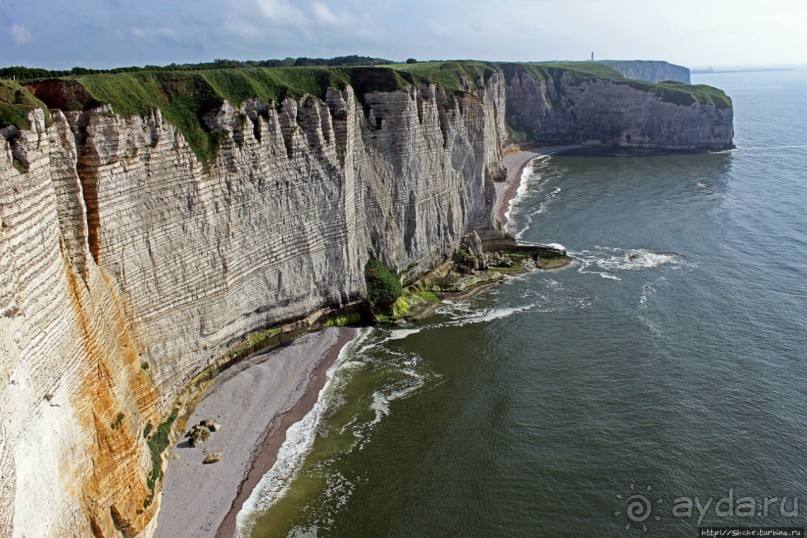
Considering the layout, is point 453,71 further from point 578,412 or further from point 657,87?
point 578,412

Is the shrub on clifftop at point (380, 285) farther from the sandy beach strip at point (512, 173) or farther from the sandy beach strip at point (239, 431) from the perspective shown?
the sandy beach strip at point (512, 173)

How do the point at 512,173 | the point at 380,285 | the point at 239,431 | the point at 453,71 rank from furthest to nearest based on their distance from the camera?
the point at 512,173, the point at 453,71, the point at 380,285, the point at 239,431

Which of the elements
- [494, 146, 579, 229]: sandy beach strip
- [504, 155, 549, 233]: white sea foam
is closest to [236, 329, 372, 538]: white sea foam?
[494, 146, 579, 229]: sandy beach strip

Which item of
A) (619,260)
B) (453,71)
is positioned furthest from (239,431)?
(453,71)

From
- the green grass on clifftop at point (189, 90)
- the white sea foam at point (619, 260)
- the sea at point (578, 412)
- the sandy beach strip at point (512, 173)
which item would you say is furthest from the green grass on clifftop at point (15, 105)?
the sandy beach strip at point (512, 173)

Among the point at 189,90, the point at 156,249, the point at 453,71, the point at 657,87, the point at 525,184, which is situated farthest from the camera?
the point at 657,87

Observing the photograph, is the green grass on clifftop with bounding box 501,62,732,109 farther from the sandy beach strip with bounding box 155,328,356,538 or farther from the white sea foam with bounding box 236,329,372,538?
the white sea foam with bounding box 236,329,372,538
